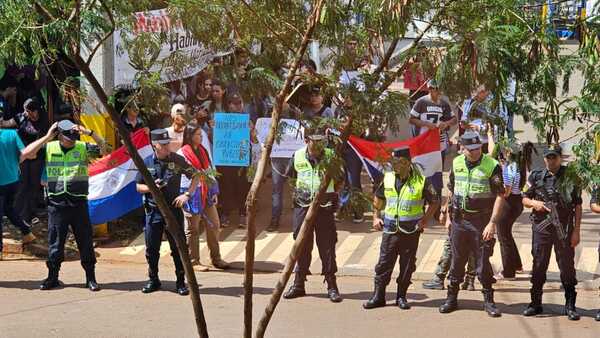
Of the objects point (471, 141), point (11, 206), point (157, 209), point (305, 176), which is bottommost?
point (11, 206)

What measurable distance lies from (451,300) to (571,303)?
1187 mm

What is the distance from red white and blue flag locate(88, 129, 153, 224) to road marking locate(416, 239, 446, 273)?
3.66 meters

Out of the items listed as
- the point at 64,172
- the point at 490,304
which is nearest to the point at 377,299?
the point at 490,304

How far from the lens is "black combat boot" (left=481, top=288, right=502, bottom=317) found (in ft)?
35.2

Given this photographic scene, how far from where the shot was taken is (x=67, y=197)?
1164cm

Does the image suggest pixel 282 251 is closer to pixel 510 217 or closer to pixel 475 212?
pixel 510 217

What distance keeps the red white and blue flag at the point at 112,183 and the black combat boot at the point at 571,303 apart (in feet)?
18.1

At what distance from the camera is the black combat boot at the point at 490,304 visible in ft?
35.2

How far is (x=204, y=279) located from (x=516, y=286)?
139 inches

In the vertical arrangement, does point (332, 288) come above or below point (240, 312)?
above

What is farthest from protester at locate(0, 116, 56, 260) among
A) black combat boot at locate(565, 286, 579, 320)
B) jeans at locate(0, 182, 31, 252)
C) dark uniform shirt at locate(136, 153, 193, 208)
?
black combat boot at locate(565, 286, 579, 320)

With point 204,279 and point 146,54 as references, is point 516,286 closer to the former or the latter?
point 204,279

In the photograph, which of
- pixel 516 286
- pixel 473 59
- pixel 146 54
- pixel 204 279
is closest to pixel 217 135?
pixel 204 279

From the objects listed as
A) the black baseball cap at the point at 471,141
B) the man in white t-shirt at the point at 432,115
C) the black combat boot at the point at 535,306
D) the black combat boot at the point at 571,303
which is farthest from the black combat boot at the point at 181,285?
the man in white t-shirt at the point at 432,115
